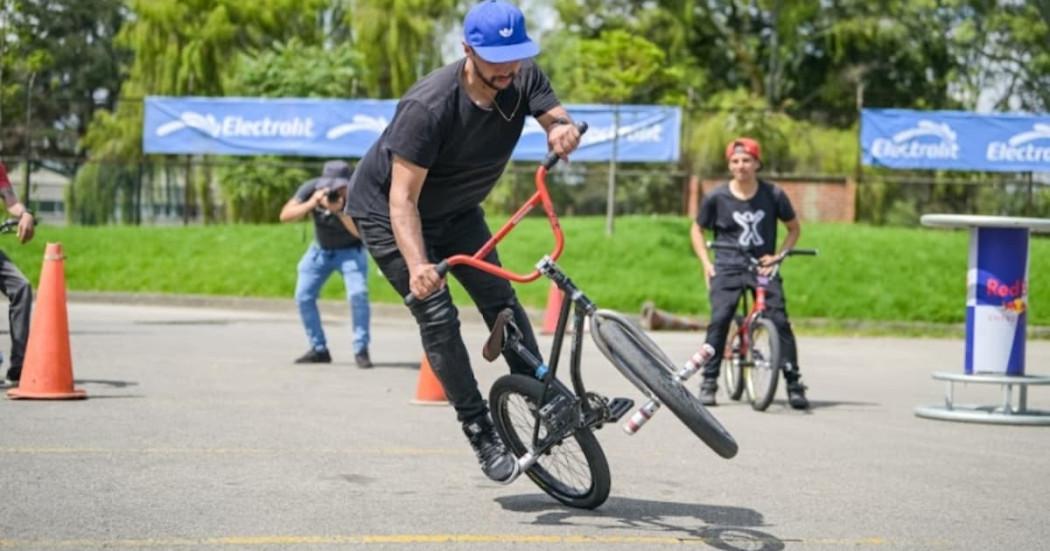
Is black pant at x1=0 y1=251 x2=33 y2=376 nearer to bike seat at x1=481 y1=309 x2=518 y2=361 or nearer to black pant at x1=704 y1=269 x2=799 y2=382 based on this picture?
black pant at x1=704 y1=269 x2=799 y2=382

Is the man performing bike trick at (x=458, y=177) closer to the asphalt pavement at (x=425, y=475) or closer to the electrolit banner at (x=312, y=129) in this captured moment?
the asphalt pavement at (x=425, y=475)

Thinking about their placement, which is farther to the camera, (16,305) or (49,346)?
(16,305)

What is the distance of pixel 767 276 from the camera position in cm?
1125

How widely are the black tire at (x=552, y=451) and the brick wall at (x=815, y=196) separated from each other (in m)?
28.0

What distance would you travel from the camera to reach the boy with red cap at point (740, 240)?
36.7 ft

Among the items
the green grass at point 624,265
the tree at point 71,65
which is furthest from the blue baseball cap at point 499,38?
the tree at point 71,65

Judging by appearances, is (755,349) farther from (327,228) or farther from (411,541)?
(411,541)

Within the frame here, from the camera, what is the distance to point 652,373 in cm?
584

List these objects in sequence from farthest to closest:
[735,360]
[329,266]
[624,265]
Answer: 1. [624,265]
2. [329,266]
3. [735,360]

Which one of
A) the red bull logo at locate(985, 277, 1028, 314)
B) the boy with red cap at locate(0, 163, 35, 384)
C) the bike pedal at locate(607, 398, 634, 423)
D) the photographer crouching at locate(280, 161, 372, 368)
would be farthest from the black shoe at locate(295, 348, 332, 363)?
the bike pedal at locate(607, 398, 634, 423)

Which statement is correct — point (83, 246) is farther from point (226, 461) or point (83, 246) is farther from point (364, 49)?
point (226, 461)

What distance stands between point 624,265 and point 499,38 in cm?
1874

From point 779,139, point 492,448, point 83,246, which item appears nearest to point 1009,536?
point 492,448

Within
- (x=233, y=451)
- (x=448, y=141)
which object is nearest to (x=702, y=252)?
(x=233, y=451)
